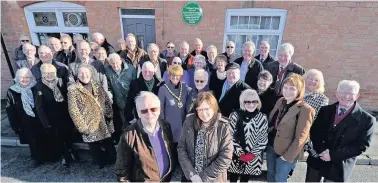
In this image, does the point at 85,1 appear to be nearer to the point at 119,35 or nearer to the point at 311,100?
the point at 119,35

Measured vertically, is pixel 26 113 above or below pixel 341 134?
below

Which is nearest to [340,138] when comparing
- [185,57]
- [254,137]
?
[254,137]

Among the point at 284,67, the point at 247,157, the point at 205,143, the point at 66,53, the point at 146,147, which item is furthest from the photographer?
the point at 66,53

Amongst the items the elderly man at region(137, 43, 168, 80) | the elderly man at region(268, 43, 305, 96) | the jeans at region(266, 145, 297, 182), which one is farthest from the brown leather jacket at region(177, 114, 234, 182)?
the elderly man at region(137, 43, 168, 80)

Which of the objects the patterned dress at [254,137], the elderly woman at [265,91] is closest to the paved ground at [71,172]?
the patterned dress at [254,137]

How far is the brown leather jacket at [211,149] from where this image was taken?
2.37 m

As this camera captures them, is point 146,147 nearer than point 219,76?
Yes

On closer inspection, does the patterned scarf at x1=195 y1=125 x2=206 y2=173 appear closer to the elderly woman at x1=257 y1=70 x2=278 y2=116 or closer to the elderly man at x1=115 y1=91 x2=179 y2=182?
the elderly man at x1=115 y1=91 x2=179 y2=182

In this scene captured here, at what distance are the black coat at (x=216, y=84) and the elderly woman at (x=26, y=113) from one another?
9.54 ft

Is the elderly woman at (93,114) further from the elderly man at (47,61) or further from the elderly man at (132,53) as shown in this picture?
the elderly man at (132,53)

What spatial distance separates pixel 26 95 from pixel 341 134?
453 centimetres

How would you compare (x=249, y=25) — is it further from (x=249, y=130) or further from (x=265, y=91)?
(x=249, y=130)

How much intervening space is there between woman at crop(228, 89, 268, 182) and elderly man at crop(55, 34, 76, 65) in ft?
12.1

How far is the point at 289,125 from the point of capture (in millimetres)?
2584
